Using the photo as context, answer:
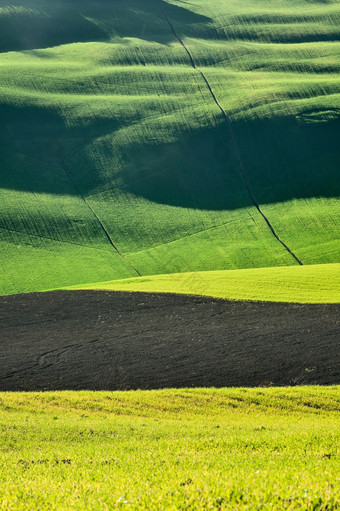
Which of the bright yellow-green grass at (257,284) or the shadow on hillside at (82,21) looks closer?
the bright yellow-green grass at (257,284)

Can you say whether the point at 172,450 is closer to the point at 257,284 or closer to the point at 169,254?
the point at 257,284

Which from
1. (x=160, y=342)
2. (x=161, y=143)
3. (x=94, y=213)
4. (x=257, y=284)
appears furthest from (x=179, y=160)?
(x=160, y=342)

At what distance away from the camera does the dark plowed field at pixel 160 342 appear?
2609 cm

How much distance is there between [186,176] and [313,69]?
48.1 m

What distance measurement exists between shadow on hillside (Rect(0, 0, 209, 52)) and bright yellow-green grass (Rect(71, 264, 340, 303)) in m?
90.1

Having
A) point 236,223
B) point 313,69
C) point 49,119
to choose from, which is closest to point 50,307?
point 236,223

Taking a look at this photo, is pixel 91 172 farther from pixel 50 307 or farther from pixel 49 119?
pixel 50 307

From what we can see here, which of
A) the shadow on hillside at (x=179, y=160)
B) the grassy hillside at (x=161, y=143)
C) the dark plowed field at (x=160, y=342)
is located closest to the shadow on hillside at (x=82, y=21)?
the grassy hillside at (x=161, y=143)

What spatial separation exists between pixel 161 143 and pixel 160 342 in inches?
2476

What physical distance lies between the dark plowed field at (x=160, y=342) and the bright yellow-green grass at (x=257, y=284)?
1.92m

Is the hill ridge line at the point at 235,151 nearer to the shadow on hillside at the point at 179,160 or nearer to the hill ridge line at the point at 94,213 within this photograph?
the shadow on hillside at the point at 179,160

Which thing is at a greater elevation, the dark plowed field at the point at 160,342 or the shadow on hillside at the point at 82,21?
the shadow on hillside at the point at 82,21

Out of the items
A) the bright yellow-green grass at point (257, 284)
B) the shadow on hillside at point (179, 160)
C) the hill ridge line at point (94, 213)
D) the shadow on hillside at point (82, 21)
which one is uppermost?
the shadow on hillside at point (82, 21)

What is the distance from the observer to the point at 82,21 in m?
127
